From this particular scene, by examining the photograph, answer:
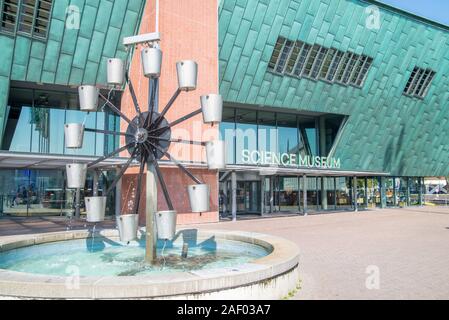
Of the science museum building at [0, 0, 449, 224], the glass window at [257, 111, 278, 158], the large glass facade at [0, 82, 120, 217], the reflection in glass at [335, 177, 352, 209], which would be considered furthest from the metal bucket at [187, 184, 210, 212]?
the reflection in glass at [335, 177, 352, 209]

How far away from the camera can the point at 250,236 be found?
37.1 ft

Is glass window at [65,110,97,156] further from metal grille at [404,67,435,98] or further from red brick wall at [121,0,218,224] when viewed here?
metal grille at [404,67,435,98]

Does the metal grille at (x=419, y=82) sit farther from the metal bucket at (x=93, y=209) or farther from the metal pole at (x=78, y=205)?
the metal bucket at (x=93, y=209)

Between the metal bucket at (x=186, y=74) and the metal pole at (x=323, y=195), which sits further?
the metal pole at (x=323, y=195)

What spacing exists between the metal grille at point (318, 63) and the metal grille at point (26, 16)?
44.0 ft

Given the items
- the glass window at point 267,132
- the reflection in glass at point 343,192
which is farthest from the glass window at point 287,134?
the reflection in glass at point 343,192

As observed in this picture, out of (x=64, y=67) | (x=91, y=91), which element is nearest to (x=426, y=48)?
(x=64, y=67)

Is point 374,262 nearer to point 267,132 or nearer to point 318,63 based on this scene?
point 318,63

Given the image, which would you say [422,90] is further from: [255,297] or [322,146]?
[255,297]

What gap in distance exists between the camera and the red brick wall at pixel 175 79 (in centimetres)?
2123

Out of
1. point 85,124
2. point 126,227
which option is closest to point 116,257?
point 126,227

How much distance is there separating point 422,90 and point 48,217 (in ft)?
100

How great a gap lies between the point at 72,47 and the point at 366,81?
69.1 ft

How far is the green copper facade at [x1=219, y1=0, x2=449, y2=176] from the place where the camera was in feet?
79.3
